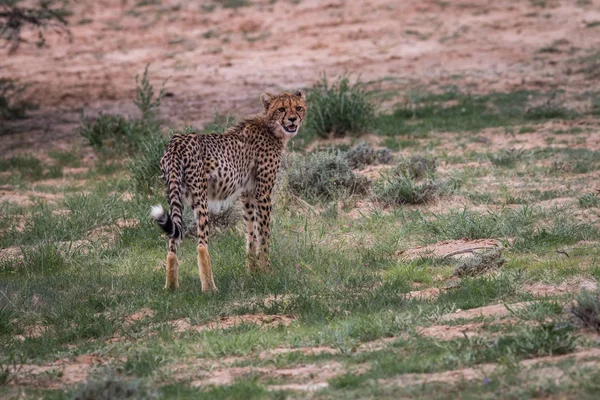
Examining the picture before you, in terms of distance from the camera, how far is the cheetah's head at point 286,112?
801 centimetres

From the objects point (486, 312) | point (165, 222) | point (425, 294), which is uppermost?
point (165, 222)

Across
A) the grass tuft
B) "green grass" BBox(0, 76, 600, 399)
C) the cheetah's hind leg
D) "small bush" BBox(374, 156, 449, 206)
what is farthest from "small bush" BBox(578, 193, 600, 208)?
the cheetah's hind leg

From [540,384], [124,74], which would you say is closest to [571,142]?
[540,384]

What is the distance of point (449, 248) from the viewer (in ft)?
26.0

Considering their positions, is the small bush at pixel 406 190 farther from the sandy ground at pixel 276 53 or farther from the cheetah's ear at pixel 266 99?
the sandy ground at pixel 276 53

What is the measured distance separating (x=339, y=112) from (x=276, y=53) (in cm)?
608

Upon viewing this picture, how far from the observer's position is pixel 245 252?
830cm

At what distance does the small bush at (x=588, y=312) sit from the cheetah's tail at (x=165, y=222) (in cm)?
264

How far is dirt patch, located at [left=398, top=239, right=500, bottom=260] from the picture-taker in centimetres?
773

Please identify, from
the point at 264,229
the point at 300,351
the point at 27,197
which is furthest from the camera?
the point at 27,197

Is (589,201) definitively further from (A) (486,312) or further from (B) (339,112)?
(B) (339,112)

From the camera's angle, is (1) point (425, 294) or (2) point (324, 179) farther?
(2) point (324, 179)

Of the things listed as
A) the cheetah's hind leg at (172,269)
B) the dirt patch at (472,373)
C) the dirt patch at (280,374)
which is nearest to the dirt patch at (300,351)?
the dirt patch at (280,374)

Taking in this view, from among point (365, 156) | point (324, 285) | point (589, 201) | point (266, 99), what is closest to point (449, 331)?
point (324, 285)
